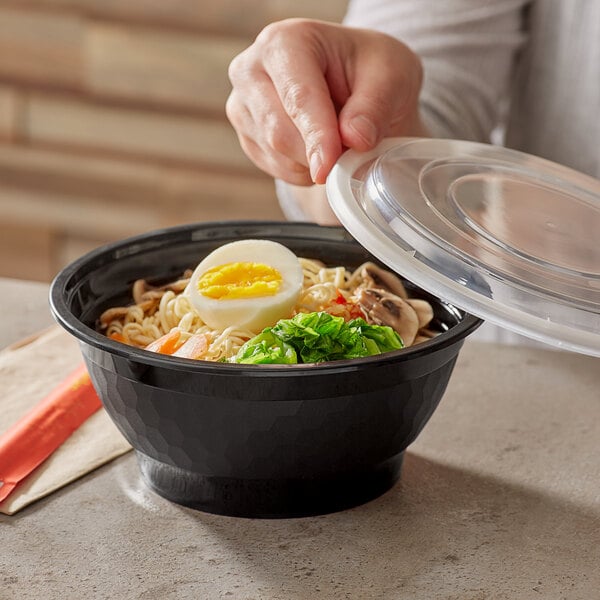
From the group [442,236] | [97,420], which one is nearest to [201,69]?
[97,420]

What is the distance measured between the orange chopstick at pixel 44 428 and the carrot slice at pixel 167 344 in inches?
7.0

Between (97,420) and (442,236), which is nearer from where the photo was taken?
(442,236)

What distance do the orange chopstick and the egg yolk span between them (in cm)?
24

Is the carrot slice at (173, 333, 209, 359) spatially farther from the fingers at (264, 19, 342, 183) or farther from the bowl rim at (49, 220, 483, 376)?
the fingers at (264, 19, 342, 183)

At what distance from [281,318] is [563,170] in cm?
39

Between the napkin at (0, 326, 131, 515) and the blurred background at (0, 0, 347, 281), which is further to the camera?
the blurred background at (0, 0, 347, 281)

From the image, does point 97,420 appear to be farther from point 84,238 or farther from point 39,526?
point 84,238

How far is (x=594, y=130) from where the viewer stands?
180 centimetres

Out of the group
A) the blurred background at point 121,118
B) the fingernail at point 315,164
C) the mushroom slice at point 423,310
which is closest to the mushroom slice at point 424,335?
the mushroom slice at point 423,310

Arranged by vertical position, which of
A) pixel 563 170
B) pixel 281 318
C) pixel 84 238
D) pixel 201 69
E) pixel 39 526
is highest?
pixel 563 170

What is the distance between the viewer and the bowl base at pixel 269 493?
0.97 metres

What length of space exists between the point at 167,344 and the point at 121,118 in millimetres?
2189

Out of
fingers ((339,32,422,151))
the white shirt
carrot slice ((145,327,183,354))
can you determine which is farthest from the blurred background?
carrot slice ((145,327,183,354))

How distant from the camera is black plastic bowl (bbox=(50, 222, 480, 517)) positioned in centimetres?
88
